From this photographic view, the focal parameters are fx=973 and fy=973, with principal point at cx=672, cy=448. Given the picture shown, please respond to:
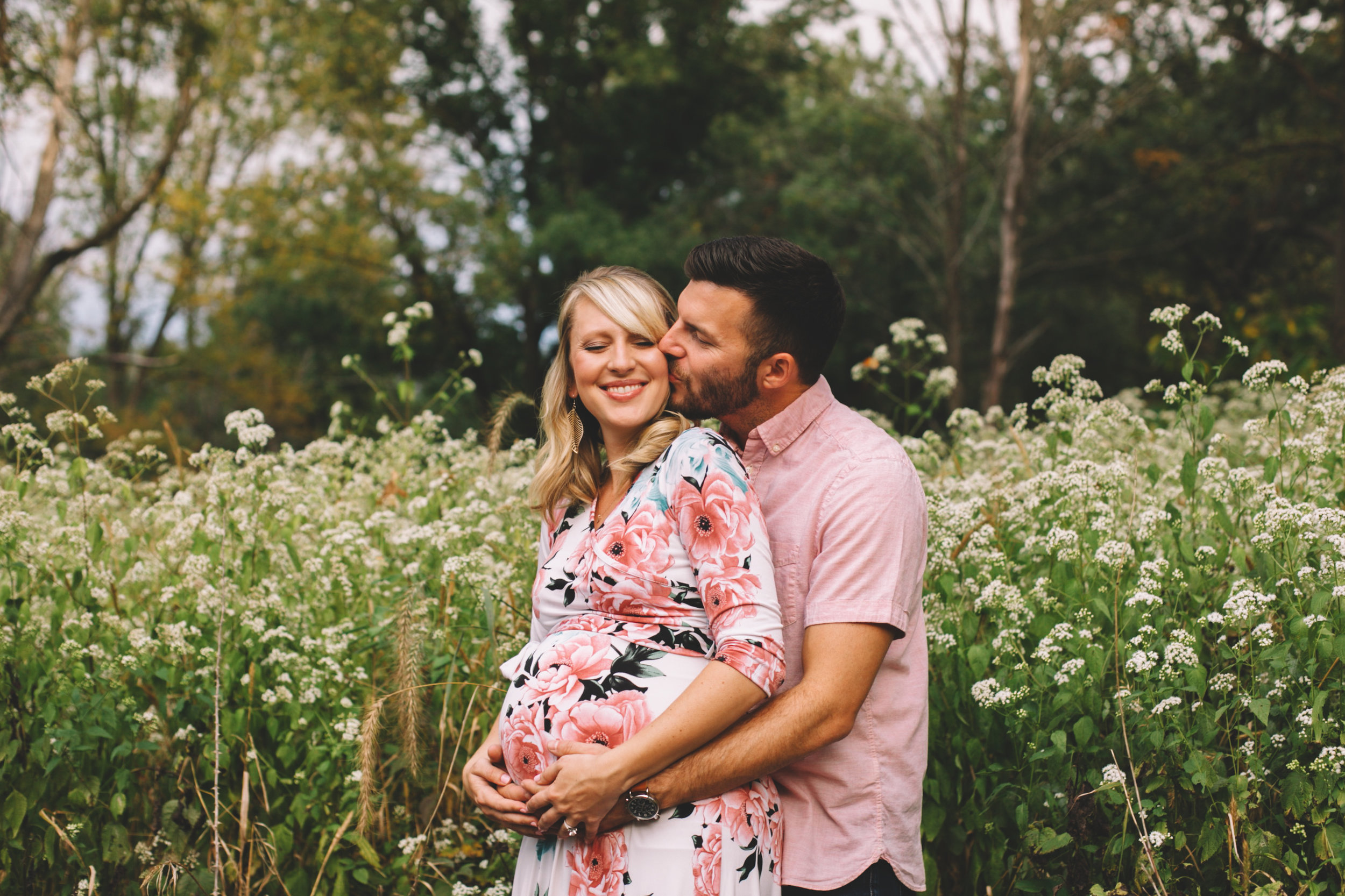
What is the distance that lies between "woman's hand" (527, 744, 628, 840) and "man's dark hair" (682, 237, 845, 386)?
3.33ft

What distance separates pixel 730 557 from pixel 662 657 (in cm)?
28

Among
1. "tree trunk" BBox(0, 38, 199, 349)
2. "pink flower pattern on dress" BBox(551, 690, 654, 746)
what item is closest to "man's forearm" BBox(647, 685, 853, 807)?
"pink flower pattern on dress" BBox(551, 690, 654, 746)

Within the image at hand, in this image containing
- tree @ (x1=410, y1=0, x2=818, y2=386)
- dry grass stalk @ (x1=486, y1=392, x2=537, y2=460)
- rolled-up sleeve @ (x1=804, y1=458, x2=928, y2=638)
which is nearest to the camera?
rolled-up sleeve @ (x1=804, y1=458, x2=928, y2=638)

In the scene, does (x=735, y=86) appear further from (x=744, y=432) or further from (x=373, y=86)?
(x=744, y=432)

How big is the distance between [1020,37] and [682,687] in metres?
16.1

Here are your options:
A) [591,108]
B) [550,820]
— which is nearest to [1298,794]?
[550,820]

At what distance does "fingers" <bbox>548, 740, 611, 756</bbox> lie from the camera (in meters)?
2.11

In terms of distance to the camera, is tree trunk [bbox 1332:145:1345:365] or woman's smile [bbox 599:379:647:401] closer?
woman's smile [bbox 599:379:647:401]

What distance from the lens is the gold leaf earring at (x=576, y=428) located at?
2.65 meters

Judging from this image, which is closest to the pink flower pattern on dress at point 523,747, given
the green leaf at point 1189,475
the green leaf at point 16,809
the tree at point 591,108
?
the green leaf at point 16,809

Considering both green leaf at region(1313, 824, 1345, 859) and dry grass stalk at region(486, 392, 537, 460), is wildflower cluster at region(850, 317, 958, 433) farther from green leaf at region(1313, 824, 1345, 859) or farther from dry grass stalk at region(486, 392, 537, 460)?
green leaf at region(1313, 824, 1345, 859)

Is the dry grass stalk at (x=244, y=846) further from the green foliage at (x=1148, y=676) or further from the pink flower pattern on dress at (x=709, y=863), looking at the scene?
the green foliage at (x=1148, y=676)

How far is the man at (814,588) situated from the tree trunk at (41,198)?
1488 centimetres

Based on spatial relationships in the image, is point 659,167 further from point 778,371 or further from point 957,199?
point 778,371
